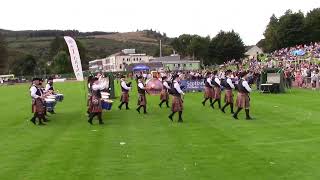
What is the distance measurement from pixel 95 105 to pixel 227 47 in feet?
329

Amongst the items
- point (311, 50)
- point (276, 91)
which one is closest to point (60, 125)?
point (276, 91)

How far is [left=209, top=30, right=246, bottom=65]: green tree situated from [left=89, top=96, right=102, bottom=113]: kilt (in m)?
99.4

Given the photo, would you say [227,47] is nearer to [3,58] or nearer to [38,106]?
[3,58]

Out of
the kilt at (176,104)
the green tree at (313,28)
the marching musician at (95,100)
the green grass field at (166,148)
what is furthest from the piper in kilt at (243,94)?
the green tree at (313,28)

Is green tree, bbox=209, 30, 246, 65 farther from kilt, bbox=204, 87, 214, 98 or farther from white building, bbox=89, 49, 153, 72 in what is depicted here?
kilt, bbox=204, 87, 214, 98

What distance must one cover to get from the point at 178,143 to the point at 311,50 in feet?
157

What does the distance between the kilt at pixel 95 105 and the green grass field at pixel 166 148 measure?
0.63 metres

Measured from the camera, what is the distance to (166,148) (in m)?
13.6

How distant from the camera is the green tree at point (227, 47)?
11727cm

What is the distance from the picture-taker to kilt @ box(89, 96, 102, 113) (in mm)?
19312

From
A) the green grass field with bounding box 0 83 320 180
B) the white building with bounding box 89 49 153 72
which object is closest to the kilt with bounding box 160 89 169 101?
the green grass field with bounding box 0 83 320 180

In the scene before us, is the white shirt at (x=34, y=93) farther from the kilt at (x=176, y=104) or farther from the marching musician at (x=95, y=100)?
the kilt at (x=176, y=104)

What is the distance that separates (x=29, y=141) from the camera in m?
15.7

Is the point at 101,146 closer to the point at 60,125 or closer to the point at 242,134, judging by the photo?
the point at 242,134
